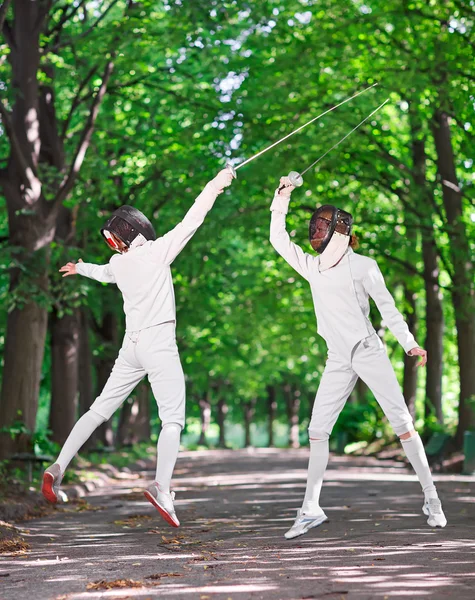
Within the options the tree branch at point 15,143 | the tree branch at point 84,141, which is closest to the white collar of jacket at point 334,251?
the tree branch at point 15,143

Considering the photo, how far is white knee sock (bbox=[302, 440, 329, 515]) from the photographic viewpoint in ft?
28.2

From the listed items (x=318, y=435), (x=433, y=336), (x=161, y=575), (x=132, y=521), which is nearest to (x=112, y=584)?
(x=161, y=575)

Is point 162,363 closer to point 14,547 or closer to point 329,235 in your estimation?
point 329,235

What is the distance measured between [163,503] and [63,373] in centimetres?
1130

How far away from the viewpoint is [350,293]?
8641 millimetres

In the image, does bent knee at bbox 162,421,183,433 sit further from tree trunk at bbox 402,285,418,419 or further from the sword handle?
tree trunk at bbox 402,285,418,419

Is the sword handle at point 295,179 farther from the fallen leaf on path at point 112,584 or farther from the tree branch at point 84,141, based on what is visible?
the tree branch at point 84,141

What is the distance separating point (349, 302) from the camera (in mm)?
8641

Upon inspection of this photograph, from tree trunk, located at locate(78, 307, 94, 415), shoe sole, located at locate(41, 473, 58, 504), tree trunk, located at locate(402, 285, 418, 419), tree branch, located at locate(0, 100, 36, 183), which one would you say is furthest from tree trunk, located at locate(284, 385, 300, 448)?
shoe sole, located at locate(41, 473, 58, 504)

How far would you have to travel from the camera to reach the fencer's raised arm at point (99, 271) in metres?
9.21

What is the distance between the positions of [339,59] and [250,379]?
102 ft

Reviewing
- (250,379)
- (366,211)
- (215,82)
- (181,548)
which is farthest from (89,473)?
(250,379)

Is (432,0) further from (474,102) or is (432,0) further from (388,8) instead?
(474,102)

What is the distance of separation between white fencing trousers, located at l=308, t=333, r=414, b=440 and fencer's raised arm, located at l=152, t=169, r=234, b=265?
4.96ft
